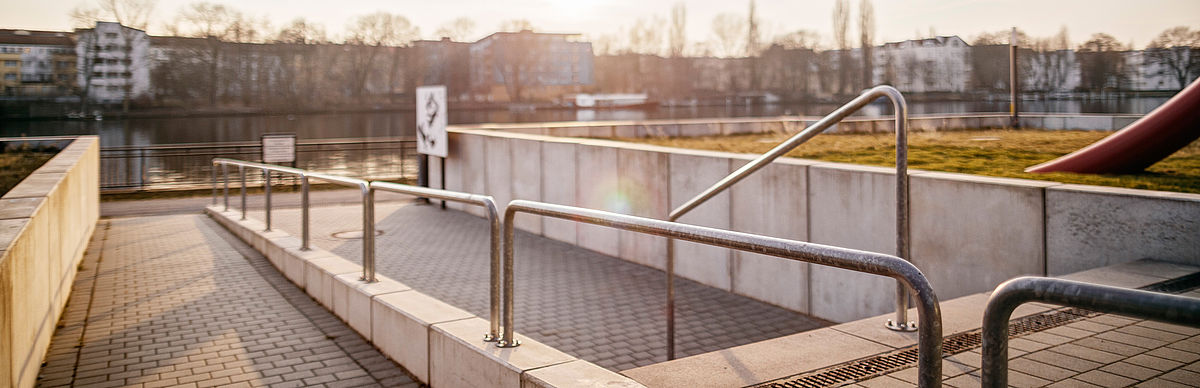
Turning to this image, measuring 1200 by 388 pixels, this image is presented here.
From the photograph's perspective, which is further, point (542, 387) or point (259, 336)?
point (259, 336)

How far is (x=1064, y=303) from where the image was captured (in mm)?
1769

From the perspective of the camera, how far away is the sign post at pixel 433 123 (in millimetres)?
16359

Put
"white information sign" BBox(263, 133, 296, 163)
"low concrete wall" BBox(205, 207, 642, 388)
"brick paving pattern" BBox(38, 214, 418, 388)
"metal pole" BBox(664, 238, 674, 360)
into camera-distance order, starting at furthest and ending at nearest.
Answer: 1. "white information sign" BBox(263, 133, 296, 163)
2. "metal pole" BBox(664, 238, 674, 360)
3. "brick paving pattern" BBox(38, 214, 418, 388)
4. "low concrete wall" BBox(205, 207, 642, 388)

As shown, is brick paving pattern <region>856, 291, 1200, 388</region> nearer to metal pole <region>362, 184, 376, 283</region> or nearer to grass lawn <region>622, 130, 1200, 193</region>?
grass lawn <region>622, 130, 1200, 193</region>

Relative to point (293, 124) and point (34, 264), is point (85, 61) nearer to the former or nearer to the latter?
point (293, 124)

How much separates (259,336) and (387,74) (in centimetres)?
13621

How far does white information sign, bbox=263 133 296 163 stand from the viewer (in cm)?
2131

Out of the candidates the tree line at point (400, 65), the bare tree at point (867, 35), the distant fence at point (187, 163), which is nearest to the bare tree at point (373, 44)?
the tree line at point (400, 65)

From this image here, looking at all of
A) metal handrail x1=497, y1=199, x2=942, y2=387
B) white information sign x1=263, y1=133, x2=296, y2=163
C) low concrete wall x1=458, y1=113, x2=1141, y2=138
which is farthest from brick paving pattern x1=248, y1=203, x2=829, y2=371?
white information sign x1=263, y1=133, x2=296, y2=163

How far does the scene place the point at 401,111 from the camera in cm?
13762

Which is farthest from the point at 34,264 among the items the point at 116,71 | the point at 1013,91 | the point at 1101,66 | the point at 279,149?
the point at 116,71

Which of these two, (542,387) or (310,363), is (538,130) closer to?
(310,363)

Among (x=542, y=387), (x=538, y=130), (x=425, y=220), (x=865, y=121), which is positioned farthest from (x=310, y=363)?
(x=865, y=121)

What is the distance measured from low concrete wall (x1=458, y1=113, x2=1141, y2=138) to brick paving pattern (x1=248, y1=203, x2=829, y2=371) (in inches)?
210
